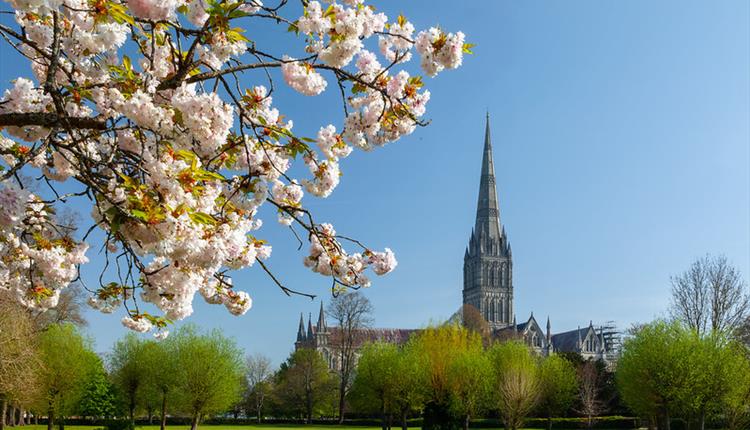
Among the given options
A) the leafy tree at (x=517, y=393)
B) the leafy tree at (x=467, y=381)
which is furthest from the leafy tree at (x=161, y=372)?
the leafy tree at (x=517, y=393)

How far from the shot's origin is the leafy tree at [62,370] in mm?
30859

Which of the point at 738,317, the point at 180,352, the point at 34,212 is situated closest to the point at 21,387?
the point at 180,352

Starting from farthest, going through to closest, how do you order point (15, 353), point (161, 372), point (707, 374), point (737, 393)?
point (161, 372)
point (707, 374)
point (737, 393)
point (15, 353)

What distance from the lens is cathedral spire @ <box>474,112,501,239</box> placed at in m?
105

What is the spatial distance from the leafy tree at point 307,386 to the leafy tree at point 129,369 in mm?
21726

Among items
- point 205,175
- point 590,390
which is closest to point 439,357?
point 590,390

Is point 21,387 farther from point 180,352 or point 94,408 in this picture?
point 94,408

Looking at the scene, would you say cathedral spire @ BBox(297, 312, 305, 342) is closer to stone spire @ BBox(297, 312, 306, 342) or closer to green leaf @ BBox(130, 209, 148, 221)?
stone spire @ BBox(297, 312, 306, 342)

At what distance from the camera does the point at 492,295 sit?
10262 cm

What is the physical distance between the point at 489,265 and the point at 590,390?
56.4 meters

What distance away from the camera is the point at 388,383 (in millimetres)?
37062

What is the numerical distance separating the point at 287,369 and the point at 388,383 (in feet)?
94.0

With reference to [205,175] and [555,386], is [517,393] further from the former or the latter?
[205,175]

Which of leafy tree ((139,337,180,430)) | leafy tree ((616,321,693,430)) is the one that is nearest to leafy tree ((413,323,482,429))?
leafy tree ((616,321,693,430))
